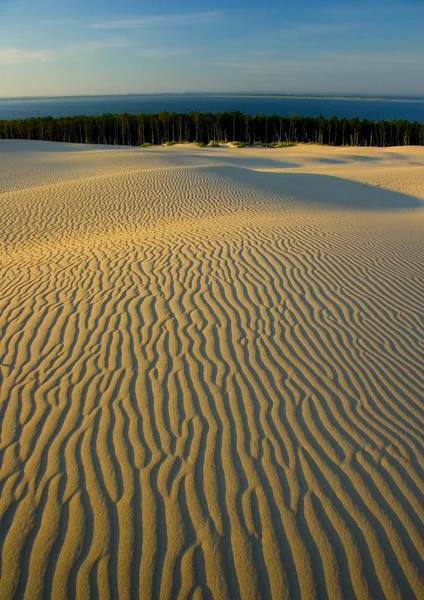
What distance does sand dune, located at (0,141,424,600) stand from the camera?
284 centimetres

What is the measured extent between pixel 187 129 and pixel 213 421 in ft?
219

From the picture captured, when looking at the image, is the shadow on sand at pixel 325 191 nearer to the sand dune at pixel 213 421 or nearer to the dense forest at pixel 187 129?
the sand dune at pixel 213 421

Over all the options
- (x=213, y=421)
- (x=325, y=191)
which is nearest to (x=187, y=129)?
(x=325, y=191)

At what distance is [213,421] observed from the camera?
3.99 meters

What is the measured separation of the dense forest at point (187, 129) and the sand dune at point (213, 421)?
60343 mm

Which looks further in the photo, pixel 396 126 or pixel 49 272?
pixel 396 126

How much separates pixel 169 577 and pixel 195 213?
11.2 meters

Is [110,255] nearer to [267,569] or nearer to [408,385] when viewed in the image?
[408,385]

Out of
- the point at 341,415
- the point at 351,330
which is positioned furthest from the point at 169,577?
the point at 351,330

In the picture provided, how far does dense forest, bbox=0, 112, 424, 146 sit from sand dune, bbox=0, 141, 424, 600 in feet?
198

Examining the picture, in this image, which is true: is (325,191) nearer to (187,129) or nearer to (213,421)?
(213,421)

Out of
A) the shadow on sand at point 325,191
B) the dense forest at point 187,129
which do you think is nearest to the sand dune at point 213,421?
the shadow on sand at point 325,191

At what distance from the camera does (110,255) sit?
8328 mm

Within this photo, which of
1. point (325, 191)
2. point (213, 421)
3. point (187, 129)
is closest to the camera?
point (213, 421)
